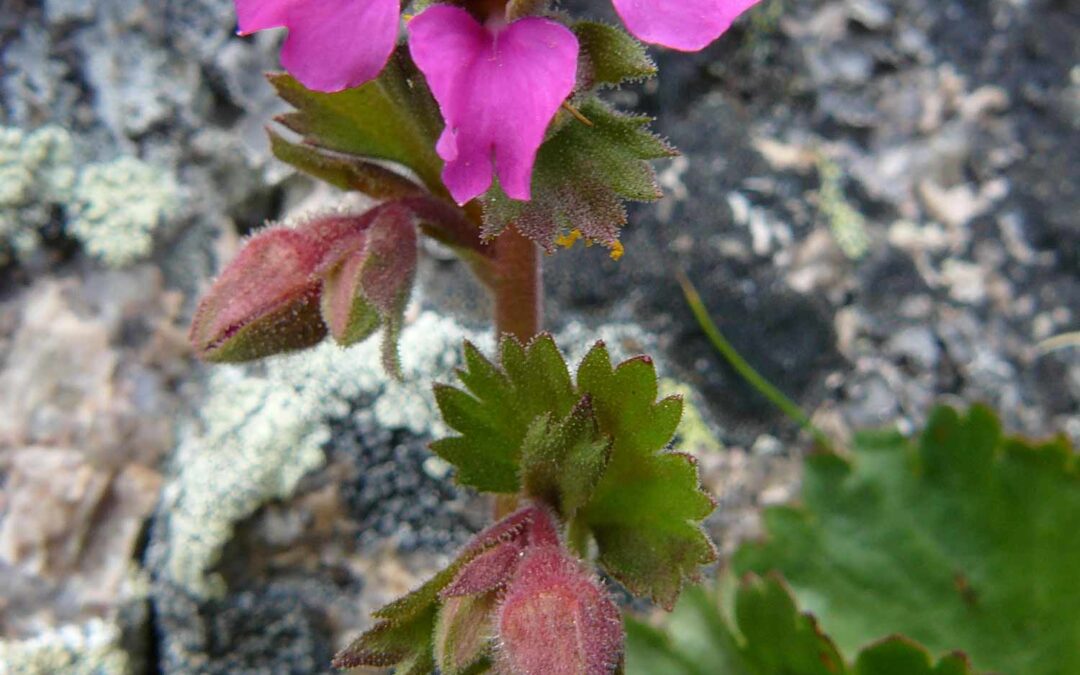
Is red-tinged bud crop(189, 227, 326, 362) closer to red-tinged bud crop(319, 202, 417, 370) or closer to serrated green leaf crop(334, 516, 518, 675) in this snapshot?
red-tinged bud crop(319, 202, 417, 370)

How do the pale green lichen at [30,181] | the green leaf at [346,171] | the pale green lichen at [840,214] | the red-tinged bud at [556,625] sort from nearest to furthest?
1. the red-tinged bud at [556,625]
2. the green leaf at [346,171]
3. the pale green lichen at [30,181]
4. the pale green lichen at [840,214]

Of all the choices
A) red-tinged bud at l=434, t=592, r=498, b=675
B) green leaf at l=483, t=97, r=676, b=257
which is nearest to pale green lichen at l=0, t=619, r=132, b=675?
red-tinged bud at l=434, t=592, r=498, b=675

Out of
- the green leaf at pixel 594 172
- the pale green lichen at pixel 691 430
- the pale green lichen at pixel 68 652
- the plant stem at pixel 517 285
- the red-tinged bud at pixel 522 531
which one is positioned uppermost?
the green leaf at pixel 594 172

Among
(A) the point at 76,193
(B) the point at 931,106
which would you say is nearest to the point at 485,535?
(A) the point at 76,193

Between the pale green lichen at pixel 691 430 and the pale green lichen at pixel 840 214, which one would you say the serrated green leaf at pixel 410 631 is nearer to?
the pale green lichen at pixel 691 430

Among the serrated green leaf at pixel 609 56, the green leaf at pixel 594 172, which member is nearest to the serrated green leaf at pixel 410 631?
the green leaf at pixel 594 172

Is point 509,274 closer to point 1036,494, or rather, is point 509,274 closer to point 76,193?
point 76,193

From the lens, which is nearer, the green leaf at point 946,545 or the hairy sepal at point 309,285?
the hairy sepal at point 309,285

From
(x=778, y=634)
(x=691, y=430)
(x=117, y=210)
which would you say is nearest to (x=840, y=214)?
(x=691, y=430)

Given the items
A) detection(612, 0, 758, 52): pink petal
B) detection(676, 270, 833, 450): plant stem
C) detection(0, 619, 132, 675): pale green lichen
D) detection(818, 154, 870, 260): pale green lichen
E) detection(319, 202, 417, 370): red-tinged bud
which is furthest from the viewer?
detection(818, 154, 870, 260): pale green lichen
